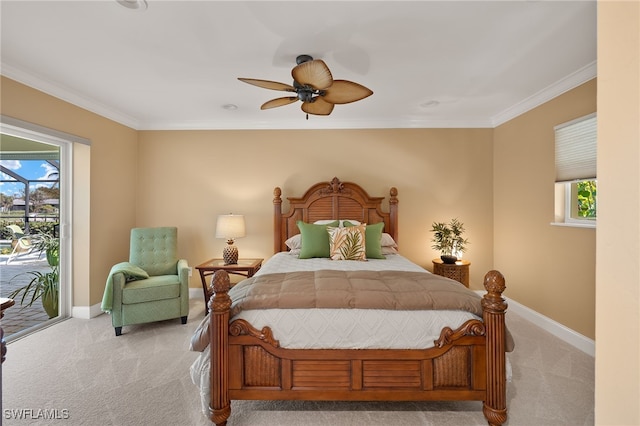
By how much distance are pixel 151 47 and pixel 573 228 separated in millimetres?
4113

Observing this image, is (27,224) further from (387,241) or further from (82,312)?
(387,241)

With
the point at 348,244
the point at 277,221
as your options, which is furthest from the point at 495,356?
the point at 277,221

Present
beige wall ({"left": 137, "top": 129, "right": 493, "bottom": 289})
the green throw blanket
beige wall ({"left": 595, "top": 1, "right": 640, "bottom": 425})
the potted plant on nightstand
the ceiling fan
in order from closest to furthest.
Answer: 1. beige wall ({"left": 595, "top": 1, "right": 640, "bottom": 425})
2. the ceiling fan
3. the green throw blanket
4. the potted plant on nightstand
5. beige wall ({"left": 137, "top": 129, "right": 493, "bottom": 289})

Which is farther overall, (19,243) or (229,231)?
(229,231)

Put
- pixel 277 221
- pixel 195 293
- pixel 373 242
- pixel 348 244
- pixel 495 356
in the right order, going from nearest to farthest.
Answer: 1. pixel 495 356
2. pixel 348 244
3. pixel 373 242
4. pixel 277 221
5. pixel 195 293

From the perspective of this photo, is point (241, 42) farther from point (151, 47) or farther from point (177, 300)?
point (177, 300)

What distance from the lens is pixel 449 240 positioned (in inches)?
155

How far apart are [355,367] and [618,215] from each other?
5.25 ft

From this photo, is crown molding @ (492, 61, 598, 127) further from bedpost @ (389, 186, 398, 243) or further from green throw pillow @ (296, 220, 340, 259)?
green throw pillow @ (296, 220, 340, 259)

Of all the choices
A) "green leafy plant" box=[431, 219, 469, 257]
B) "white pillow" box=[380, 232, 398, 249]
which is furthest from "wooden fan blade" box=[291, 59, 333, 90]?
"green leafy plant" box=[431, 219, 469, 257]

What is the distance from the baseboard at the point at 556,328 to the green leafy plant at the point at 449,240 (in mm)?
881

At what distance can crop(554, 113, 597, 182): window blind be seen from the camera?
2.75 meters

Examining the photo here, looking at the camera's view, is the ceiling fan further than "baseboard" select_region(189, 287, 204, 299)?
No

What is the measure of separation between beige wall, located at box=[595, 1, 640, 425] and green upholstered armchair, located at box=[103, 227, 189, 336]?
3.46 metres
